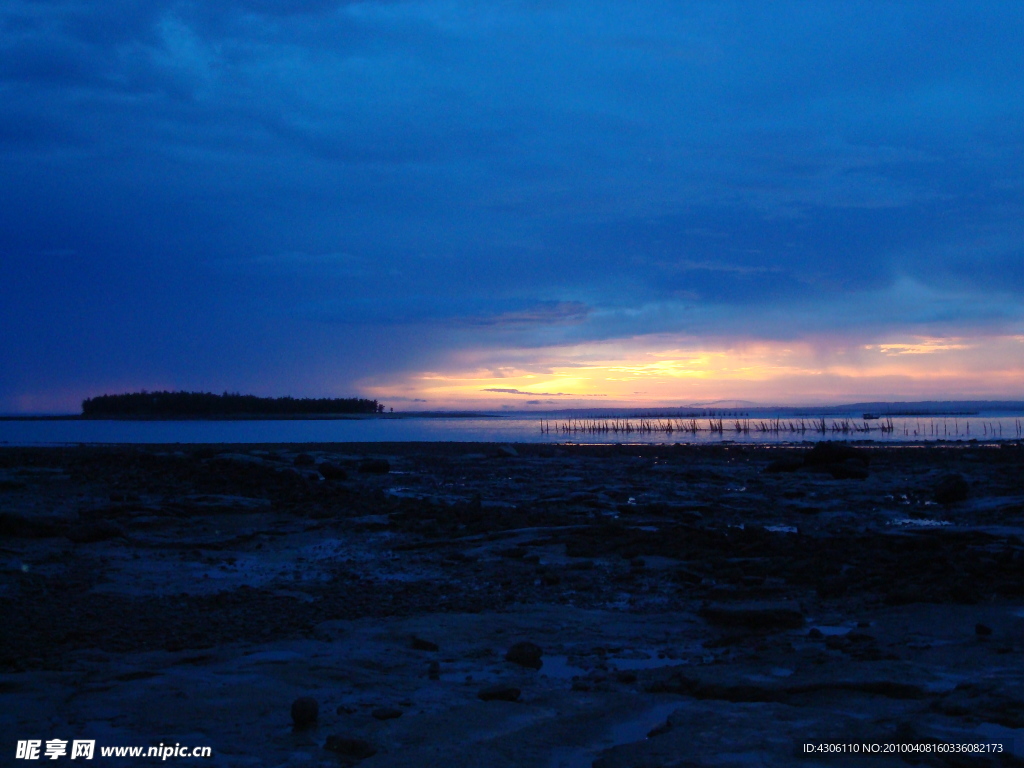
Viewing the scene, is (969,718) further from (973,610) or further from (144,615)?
(144,615)

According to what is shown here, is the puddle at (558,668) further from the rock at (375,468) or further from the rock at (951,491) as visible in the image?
the rock at (375,468)

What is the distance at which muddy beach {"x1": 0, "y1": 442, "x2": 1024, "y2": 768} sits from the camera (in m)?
4.17

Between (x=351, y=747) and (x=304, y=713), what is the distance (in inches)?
18.8

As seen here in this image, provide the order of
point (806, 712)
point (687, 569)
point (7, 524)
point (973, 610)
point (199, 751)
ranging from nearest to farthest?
point (199, 751)
point (806, 712)
point (973, 610)
point (687, 569)
point (7, 524)

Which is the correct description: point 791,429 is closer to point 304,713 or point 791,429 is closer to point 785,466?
point 785,466

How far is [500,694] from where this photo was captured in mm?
4848

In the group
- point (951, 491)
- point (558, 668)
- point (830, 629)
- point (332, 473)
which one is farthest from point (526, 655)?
point (332, 473)

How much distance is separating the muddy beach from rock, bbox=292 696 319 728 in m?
0.02

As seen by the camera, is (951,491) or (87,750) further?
(951,491)

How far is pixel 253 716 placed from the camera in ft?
14.6

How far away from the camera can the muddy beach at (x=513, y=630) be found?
4.17 m

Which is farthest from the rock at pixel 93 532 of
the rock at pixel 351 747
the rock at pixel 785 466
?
the rock at pixel 785 466

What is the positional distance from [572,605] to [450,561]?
2690 millimetres

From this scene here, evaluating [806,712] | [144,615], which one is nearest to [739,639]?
[806,712]
